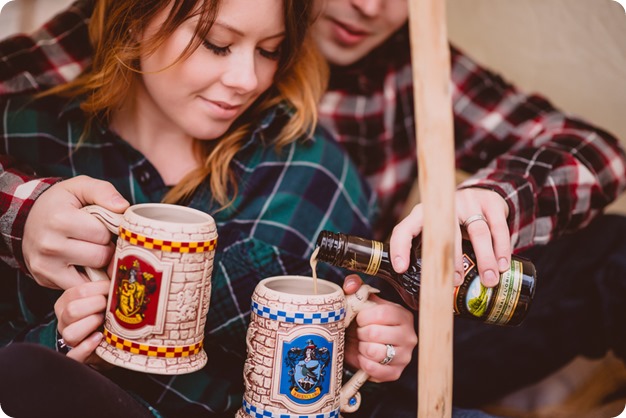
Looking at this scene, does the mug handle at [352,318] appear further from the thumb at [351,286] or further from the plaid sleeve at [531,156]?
the plaid sleeve at [531,156]

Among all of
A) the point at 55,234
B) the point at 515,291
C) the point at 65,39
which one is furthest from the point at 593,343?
the point at 65,39

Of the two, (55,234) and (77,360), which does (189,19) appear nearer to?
(55,234)

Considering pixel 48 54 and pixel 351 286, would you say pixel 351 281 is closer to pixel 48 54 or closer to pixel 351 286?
pixel 351 286

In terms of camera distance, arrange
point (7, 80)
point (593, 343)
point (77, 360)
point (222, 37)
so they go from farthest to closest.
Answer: point (593, 343) < point (7, 80) < point (222, 37) < point (77, 360)

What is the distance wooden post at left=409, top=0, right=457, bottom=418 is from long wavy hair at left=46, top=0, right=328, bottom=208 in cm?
37

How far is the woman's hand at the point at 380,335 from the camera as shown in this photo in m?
0.93

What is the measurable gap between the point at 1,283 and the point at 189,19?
0.53 meters

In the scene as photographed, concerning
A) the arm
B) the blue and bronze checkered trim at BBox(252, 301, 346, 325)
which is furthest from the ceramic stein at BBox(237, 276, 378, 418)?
the arm

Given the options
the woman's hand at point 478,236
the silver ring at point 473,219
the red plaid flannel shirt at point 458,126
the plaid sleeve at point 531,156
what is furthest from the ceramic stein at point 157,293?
the red plaid flannel shirt at point 458,126

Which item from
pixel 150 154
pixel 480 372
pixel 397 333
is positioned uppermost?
pixel 150 154

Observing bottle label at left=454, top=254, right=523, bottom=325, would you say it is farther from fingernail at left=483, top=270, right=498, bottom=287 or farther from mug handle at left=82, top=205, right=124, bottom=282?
mug handle at left=82, top=205, right=124, bottom=282

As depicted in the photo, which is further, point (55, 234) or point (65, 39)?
point (65, 39)

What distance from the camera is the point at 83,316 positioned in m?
0.89

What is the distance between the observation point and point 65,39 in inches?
48.2
